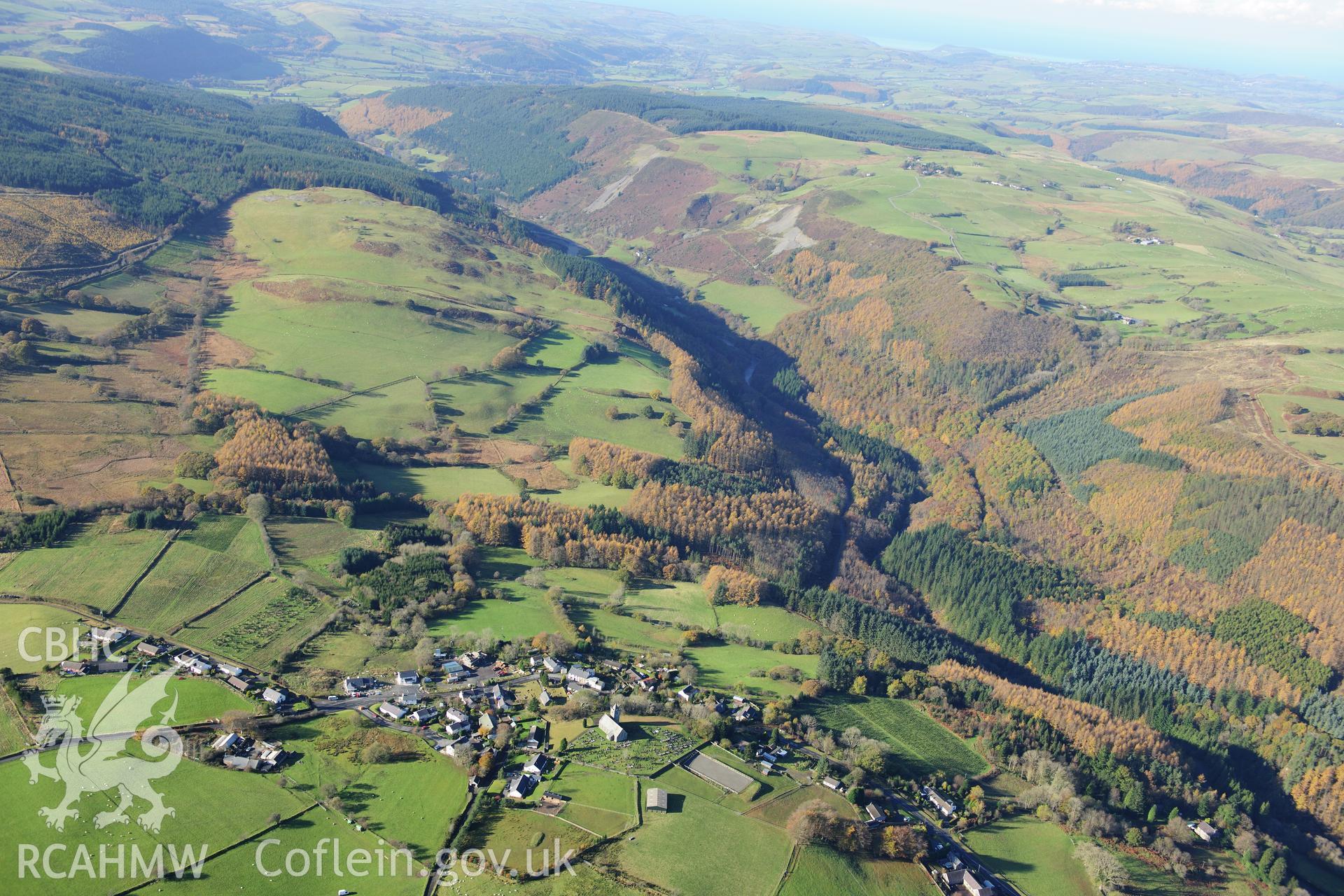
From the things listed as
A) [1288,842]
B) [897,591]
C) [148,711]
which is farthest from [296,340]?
Result: [1288,842]

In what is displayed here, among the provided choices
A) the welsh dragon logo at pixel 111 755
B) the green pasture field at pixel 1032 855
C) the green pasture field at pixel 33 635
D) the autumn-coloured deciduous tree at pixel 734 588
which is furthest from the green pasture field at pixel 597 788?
the autumn-coloured deciduous tree at pixel 734 588

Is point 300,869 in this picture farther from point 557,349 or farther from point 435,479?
point 557,349

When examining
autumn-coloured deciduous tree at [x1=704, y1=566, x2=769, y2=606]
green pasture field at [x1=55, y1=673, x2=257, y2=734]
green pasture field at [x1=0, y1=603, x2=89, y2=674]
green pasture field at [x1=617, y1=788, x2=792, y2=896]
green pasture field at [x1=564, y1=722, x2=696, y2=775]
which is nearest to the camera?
green pasture field at [x1=617, y1=788, x2=792, y2=896]

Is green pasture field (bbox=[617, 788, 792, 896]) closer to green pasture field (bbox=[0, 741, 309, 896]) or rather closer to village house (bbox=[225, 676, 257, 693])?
green pasture field (bbox=[0, 741, 309, 896])

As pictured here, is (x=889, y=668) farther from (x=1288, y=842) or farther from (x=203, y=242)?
(x=203, y=242)

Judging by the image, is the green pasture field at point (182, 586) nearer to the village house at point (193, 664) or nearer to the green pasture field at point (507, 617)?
the village house at point (193, 664)

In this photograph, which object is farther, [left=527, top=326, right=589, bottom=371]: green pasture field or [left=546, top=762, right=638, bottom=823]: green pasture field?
[left=527, top=326, right=589, bottom=371]: green pasture field

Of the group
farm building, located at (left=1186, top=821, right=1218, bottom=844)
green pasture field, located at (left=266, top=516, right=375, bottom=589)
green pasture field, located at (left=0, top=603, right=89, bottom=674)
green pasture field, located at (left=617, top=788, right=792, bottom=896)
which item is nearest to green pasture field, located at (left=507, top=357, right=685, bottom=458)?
green pasture field, located at (left=266, top=516, right=375, bottom=589)
